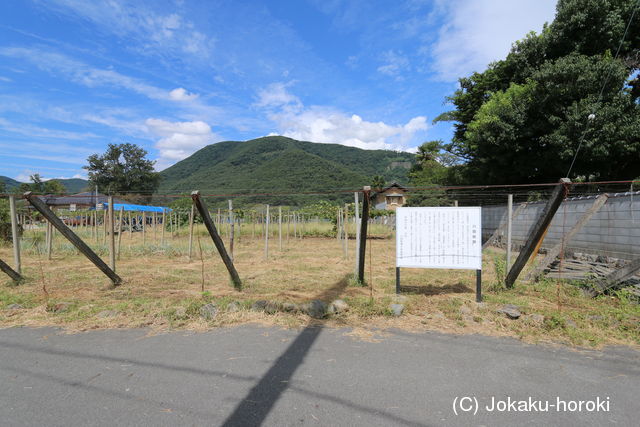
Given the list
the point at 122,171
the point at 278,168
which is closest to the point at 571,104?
the point at 122,171

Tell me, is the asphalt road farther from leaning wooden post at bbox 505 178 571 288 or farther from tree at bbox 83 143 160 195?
tree at bbox 83 143 160 195

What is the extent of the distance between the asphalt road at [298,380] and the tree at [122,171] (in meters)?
49.5

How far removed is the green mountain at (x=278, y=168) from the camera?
59.0 metres

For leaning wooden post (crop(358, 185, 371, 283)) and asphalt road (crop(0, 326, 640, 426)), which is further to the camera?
leaning wooden post (crop(358, 185, 371, 283))

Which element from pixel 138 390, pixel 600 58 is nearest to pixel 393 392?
pixel 138 390

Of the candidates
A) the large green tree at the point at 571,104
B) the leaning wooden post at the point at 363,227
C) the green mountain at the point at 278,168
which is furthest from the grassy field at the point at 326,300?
the green mountain at the point at 278,168

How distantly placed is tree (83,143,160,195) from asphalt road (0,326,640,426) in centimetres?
4947

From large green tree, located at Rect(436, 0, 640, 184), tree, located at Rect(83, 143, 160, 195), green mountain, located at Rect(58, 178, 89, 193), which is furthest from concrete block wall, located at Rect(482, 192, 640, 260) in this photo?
green mountain, located at Rect(58, 178, 89, 193)

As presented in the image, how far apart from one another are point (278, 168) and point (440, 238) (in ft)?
224

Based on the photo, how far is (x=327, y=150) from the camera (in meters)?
110

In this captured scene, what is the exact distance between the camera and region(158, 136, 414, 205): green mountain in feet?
193

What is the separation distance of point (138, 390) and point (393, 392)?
2.03 m

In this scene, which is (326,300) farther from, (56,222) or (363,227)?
(56,222)

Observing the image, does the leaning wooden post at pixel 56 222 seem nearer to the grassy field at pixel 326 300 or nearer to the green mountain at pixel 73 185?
the grassy field at pixel 326 300
